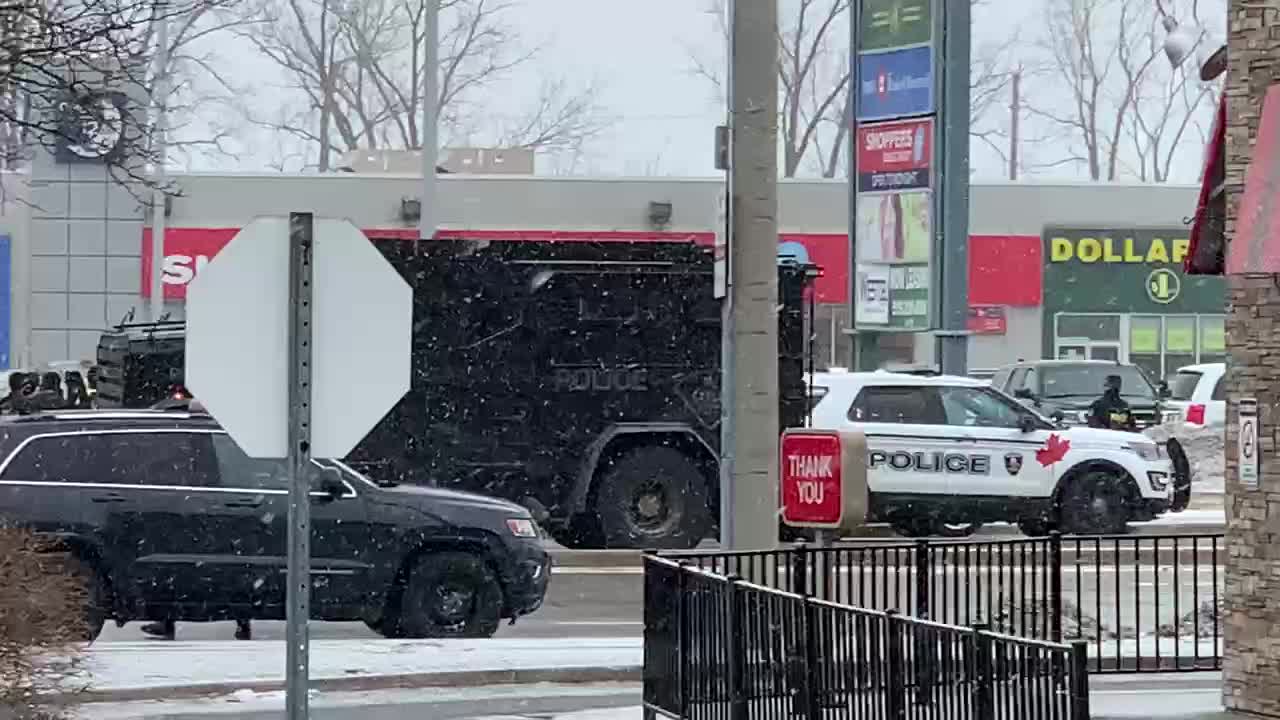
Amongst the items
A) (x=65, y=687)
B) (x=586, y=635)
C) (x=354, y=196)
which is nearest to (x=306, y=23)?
(x=354, y=196)

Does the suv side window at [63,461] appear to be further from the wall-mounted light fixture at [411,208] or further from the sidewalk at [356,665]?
the wall-mounted light fixture at [411,208]

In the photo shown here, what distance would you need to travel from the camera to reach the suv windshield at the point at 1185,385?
109 feet

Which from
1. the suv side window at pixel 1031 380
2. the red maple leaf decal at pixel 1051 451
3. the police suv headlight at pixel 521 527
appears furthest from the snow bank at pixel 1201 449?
the police suv headlight at pixel 521 527

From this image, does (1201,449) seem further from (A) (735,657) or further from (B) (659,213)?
(A) (735,657)

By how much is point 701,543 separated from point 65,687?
11495 millimetres

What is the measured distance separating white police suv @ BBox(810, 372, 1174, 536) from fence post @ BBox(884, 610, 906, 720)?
521 inches

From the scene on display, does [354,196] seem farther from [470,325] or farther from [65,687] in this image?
[65,687]

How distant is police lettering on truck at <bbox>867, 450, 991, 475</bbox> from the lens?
21.5m

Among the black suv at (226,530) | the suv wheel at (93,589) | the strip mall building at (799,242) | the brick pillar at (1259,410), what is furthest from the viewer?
the strip mall building at (799,242)

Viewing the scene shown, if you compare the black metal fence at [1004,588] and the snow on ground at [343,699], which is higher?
the black metal fence at [1004,588]

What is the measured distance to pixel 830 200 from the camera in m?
47.0

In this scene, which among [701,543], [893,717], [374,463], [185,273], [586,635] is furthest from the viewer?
[185,273]

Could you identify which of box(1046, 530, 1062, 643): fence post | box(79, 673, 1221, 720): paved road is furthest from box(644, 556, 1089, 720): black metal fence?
box(1046, 530, 1062, 643): fence post

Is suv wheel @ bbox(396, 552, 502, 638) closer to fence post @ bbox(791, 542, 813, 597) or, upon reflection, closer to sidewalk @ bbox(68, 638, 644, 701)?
sidewalk @ bbox(68, 638, 644, 701)
